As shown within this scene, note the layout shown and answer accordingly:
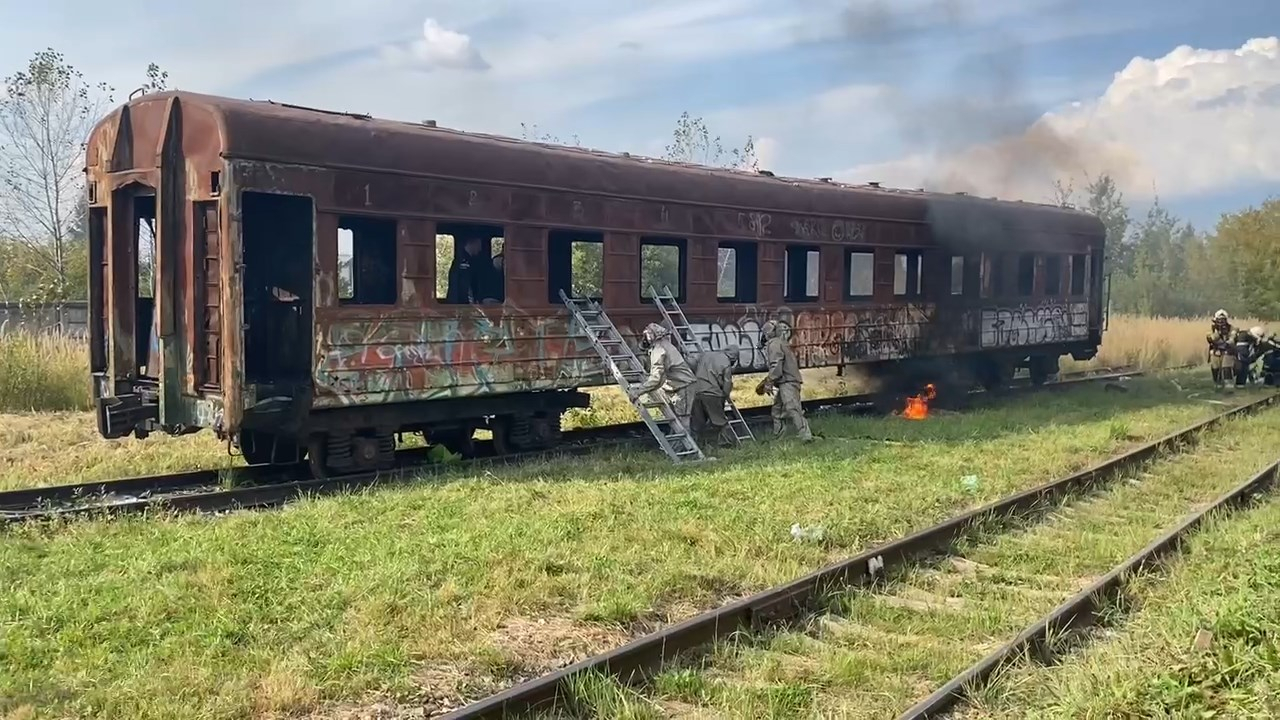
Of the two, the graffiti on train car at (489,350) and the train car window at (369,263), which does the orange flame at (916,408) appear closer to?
the graffiti on train car at (489,350)

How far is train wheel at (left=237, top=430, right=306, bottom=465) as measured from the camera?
10312 mm

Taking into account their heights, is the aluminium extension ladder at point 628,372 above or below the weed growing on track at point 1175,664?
above

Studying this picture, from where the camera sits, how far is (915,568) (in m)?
7.08

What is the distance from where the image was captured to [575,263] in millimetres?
12328

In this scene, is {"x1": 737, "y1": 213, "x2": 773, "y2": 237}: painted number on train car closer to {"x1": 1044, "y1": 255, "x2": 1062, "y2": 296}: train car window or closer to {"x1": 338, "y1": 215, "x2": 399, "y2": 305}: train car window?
{"x1": 338, "y1": 215, "x2": 399, "y2": 305}: train car window

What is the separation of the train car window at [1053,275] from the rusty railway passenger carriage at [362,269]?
8647mm

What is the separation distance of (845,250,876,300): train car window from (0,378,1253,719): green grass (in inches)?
230

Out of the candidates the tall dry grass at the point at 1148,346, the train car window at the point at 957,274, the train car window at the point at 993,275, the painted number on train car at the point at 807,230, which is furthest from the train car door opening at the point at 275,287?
the tall dry grass at the point at 1148,346

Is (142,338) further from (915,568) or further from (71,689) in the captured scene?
(915,568)

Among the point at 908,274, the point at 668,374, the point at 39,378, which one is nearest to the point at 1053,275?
the point at 908,274

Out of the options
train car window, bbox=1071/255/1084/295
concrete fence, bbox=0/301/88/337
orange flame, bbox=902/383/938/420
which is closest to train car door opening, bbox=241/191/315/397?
concrete fence, bbox=0/301/88/337

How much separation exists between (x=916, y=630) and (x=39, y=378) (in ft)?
41.2

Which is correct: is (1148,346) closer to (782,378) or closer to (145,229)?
(782,378)

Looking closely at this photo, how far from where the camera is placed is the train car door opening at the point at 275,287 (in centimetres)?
1041
